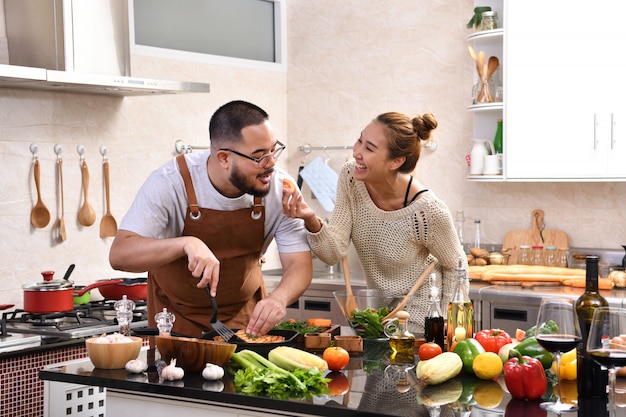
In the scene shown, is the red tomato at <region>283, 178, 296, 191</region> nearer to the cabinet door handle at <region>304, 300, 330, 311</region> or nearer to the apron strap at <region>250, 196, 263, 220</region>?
the apron strap at <region>250, 196, 263, 220</region>

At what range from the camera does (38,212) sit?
4395 mm

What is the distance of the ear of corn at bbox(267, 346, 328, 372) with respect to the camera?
2398mm

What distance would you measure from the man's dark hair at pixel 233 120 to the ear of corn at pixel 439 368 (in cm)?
105

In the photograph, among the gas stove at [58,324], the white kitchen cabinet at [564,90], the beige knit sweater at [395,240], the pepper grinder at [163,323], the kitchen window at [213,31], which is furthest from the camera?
the kitchen window at [213,31]

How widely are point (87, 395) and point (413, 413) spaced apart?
70.7 inches

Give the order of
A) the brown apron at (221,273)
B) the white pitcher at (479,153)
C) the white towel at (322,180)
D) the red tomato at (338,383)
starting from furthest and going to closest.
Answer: the white towel at (322,180) < the white pitcher at (479,153) < the brown apron at (221,273) < the red tomato at (338,383)

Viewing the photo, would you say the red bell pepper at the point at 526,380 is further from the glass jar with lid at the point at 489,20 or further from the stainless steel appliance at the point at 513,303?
the glass jar with lid at the point at 489,20

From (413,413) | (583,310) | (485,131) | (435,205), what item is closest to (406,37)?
(485,131)

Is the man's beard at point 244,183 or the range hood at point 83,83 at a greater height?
the range hood at point 83,83

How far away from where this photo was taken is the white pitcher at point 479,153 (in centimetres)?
496

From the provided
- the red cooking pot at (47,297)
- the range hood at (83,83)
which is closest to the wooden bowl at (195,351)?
the red cooking pot at (47,297)

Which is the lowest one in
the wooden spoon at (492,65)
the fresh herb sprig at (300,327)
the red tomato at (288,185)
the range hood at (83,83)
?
the fresh herb sprig at (300,327)

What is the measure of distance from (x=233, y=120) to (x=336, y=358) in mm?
954

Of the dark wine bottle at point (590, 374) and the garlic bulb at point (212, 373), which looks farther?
the garlic bulb at point (212, 373)
